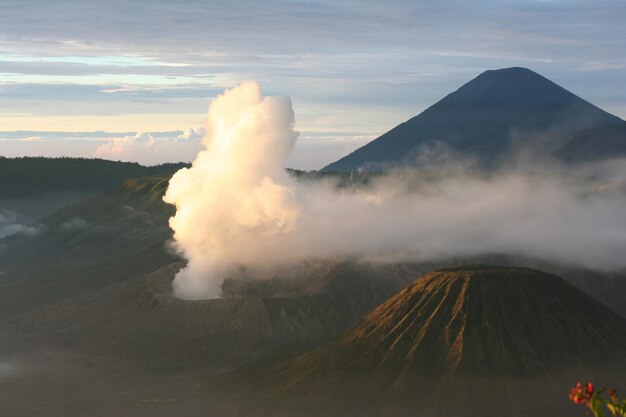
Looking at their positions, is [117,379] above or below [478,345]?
below

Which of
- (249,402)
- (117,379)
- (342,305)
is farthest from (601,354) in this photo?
(117,379)

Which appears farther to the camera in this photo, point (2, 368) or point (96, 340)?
point (96, 340)

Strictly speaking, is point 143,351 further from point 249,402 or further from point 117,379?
point 249,402

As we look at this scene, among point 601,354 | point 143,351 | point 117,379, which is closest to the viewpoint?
point 601,354

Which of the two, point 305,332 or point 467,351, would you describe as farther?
point 305,332

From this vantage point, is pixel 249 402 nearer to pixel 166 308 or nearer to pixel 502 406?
pixel 502 406

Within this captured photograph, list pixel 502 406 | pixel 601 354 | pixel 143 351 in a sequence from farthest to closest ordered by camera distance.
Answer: pixel 143 351
pixel 601 354
pixel 502 406
